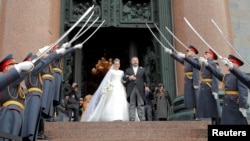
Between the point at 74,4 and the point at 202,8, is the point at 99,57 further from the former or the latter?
the point at 202,8

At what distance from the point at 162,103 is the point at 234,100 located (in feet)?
16.9

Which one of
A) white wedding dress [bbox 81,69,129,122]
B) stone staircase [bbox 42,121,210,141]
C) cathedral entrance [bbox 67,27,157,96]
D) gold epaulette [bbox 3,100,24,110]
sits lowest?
stone staircase [bbox 42,121,210,141]

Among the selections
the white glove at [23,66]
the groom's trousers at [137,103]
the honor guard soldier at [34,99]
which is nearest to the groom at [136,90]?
the groom's trousers at [137,103]

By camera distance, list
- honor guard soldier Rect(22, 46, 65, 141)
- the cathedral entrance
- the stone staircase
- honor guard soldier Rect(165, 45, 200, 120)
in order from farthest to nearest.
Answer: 1. the cathedral entrance
2. honor guard soldier Rect(165, 45, 200, 120)
3. the stone staircase
4. honor guard soldier Rect(22, 46, 65, 141)

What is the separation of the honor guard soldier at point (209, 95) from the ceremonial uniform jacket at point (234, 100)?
134cm

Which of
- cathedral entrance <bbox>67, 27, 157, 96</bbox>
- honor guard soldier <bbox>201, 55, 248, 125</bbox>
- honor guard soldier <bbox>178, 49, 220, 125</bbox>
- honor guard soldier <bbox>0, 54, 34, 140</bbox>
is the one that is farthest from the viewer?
cathedral entrance <bbox>67, 27, 157, 96</bbox>

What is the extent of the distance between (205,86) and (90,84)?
36.7 feet

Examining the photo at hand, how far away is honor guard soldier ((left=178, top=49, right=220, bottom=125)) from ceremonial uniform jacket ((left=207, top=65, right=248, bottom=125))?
1.34 meters

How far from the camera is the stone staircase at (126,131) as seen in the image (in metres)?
8.63

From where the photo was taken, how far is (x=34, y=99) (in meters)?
8.23

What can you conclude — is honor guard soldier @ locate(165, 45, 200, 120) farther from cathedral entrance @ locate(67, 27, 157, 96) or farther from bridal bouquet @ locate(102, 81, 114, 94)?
cathedral entrance @ locate(67, 27, 157, 96)

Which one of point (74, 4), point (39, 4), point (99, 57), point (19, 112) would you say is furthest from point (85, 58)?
point (19, 112)

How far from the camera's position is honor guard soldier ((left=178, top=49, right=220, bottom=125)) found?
1026 cm

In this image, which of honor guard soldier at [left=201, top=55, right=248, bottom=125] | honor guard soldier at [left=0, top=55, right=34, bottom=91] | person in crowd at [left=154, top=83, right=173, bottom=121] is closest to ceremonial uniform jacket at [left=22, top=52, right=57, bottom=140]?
honor guard soldier at [left=0, top=55, right=34, bottom=91]
